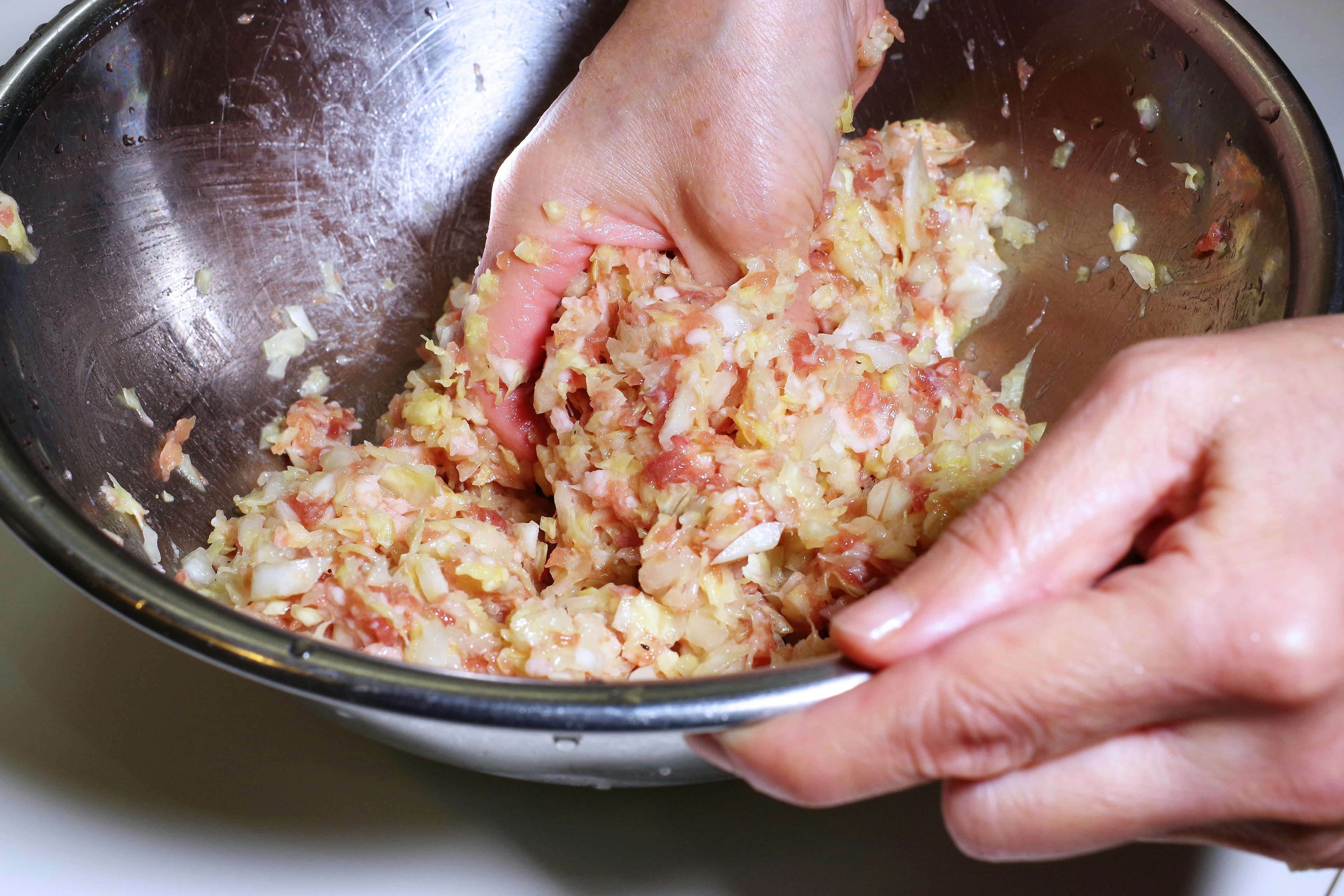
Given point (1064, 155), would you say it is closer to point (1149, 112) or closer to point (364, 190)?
point (1149, 112)

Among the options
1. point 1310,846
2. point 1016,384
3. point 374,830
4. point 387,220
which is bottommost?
point 374,830

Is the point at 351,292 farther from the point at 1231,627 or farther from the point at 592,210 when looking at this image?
the point at 1231,627

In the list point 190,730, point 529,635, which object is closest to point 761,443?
point 529,635

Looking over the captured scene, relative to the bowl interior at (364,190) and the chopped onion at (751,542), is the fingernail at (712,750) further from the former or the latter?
the bowl interior at (364,190)

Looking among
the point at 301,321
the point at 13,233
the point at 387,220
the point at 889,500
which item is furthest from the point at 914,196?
the point at 13,233

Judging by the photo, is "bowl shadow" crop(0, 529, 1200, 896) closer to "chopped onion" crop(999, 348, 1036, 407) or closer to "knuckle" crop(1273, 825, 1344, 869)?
"knuckle" crop(1273, 825, 1344, 869)

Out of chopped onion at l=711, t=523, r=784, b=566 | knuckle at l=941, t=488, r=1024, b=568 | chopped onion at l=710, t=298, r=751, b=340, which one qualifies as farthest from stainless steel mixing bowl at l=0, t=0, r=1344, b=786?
chopped onion at l=710, t=298, r=751, b=340
